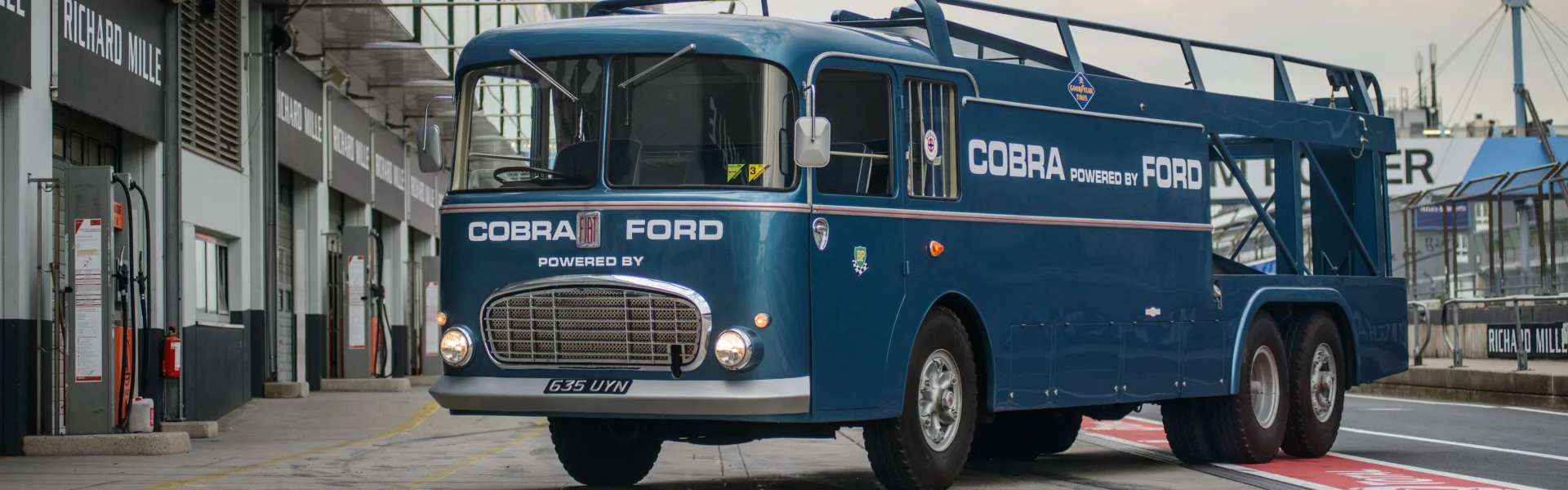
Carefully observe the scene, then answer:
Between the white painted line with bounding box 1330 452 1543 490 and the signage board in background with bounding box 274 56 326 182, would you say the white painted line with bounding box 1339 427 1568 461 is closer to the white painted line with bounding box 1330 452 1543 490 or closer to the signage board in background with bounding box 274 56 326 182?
the white painted line with bounding box 1330 452 1543 490

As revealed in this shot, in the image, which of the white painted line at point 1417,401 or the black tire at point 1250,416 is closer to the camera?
the black tire at point 1250,416

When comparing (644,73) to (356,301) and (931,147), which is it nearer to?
(931,147)

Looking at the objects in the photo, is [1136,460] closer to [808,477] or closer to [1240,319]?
[1240,319]

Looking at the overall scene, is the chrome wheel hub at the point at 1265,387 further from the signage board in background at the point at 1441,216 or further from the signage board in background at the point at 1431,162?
the signage board in background at the point at 1431,162

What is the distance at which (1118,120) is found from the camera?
39.8ft

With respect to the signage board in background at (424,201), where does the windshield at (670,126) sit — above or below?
below

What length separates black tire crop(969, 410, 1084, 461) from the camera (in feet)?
43.7

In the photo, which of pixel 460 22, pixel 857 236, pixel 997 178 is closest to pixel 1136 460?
pixel 997 178

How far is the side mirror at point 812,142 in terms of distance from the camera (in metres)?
9.15

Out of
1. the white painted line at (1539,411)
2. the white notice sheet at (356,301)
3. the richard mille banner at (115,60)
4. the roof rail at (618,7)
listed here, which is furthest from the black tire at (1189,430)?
the white notice sheet at (356,301)

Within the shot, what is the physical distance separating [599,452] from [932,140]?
267cm

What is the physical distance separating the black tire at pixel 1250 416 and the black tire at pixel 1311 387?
19 cm

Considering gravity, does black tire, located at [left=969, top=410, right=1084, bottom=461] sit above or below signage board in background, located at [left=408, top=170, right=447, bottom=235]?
below

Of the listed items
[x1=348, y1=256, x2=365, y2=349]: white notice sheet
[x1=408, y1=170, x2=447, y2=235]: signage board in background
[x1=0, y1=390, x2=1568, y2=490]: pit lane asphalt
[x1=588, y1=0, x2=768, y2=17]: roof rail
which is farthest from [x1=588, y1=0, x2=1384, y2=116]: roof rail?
[x1=408, y1=170, x2=447, y2=235]: signage board in background
